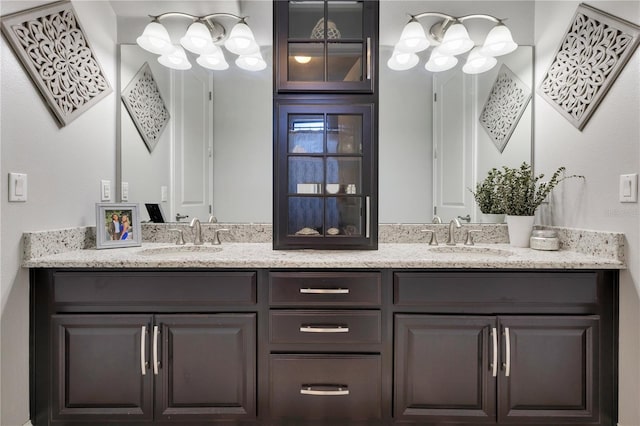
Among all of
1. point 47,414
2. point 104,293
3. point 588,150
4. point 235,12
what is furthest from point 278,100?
point 47,414

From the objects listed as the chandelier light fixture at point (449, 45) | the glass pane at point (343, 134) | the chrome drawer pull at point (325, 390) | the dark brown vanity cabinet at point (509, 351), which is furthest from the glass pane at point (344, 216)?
the chandelier light fixture at point (449, 45)

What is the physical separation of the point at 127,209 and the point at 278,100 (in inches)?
42.5

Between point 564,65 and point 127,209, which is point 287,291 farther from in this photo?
point 564,65

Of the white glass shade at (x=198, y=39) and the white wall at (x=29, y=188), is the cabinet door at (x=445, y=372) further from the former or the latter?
the white glass shade at (x=198, y=39)

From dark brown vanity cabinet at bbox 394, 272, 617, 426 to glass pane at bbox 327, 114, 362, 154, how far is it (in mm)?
749

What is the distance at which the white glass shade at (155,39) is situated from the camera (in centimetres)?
Result: 185

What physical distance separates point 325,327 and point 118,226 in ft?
4.27

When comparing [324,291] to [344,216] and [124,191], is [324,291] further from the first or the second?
[124,191]

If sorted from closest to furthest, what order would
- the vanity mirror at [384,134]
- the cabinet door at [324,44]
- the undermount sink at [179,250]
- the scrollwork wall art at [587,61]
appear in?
1. the scrollwork wall art at [587,61]
2. the cabinet door at [324,44]
3. the undermount sink at [179,250]
4. the vanity mirror at [384,134]

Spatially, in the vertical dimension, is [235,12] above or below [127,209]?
above

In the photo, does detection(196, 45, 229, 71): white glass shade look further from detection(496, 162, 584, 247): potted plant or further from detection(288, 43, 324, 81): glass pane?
detection(496, 162, 584, 247): potted plant

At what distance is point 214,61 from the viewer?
76.4 inches

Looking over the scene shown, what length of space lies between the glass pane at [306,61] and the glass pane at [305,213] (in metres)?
0.64

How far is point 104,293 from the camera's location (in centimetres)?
133
